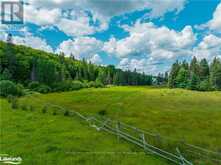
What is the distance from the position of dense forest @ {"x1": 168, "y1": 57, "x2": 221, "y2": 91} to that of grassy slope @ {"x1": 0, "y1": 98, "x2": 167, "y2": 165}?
119m

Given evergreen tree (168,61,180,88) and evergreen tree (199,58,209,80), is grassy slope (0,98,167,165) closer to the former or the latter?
evergreen tree (168,61,180,88)

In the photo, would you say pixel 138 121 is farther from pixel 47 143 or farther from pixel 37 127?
pixel 47 143

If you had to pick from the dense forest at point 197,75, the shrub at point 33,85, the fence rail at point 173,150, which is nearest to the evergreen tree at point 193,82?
the dense forest at point 197,75

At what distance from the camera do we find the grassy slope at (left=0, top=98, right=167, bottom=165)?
813 inches

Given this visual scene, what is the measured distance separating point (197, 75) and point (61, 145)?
140 metres

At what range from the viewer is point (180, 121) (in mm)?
45094

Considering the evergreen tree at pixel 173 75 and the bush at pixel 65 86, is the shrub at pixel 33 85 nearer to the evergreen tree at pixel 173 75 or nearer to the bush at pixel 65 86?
the bush at pixel 65 86

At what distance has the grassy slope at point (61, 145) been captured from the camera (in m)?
20.6

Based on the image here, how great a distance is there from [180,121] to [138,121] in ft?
22.5

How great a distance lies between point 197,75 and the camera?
6073 inches

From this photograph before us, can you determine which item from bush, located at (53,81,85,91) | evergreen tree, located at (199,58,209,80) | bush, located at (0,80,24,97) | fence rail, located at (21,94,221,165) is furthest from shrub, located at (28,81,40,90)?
fence rail, located at (21,94,221,165)

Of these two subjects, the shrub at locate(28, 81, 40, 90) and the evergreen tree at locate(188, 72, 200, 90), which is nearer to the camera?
the shrub at locate(28, 81, 40, 90)

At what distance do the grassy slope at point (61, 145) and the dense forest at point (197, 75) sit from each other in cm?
11865

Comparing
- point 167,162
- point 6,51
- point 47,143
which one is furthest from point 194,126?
point 6,51
